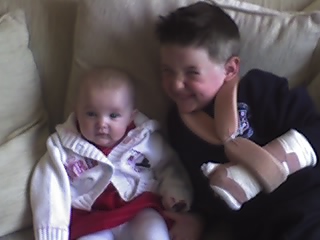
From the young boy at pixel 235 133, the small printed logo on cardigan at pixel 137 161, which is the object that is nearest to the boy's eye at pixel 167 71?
the young boy at pixel 235 133

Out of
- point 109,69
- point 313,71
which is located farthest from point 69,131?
point 313,71

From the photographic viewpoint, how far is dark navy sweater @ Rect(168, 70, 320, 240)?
146cm

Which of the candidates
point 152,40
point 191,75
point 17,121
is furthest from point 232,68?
point 17,121

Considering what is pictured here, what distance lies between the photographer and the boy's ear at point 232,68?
5.18 feet

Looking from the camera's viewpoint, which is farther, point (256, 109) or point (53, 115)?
point (53, 115)

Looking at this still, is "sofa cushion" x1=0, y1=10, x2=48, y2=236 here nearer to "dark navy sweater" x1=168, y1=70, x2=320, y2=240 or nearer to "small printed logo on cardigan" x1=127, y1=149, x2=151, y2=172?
"small printed logo on cardigan" x1=127, y1=149, x2=151, y2=172

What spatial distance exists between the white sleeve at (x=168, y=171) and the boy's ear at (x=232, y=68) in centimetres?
25

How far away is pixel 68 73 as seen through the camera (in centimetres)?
182

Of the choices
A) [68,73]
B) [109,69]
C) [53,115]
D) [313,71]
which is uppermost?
[313,71]

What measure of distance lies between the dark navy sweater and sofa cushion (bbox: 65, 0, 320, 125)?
3.2 inches

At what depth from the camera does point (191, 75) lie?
1.56 metres

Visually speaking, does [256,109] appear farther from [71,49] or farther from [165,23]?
[71,49]

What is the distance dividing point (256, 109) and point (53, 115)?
0.60 m

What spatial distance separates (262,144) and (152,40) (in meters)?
0.39
